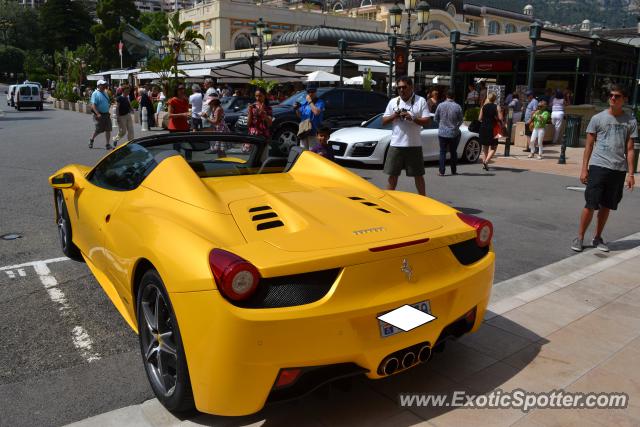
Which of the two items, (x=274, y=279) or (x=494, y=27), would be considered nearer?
(x=274, y=279)

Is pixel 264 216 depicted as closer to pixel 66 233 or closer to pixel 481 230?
pixel 481 230

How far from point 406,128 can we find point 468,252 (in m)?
4.17

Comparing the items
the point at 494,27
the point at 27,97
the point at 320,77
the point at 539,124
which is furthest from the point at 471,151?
the point at 494,27

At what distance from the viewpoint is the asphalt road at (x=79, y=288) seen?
312cm

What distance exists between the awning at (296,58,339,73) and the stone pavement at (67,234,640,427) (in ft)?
85.5

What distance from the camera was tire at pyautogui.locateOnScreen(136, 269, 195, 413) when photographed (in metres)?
2.65

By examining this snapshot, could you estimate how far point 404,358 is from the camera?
2742mm

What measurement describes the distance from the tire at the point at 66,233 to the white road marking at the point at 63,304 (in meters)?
0.23

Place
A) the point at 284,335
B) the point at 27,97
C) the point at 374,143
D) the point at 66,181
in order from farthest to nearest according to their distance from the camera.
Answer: the point at 27,97 < the point at 374,143 < the point at 66,181 < the point at 284,335

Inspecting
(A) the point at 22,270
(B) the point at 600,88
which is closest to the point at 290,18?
(B) the point at 600,88

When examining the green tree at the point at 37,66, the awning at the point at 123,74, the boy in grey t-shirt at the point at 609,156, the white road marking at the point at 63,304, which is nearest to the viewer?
the white road marking at the point at 63,304

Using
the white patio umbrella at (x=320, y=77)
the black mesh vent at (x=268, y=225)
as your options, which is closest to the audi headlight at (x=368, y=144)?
the black mesh vent at (x=268, y=225)

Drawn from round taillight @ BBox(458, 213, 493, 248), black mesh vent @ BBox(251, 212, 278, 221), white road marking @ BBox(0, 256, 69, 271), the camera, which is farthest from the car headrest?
the camera
